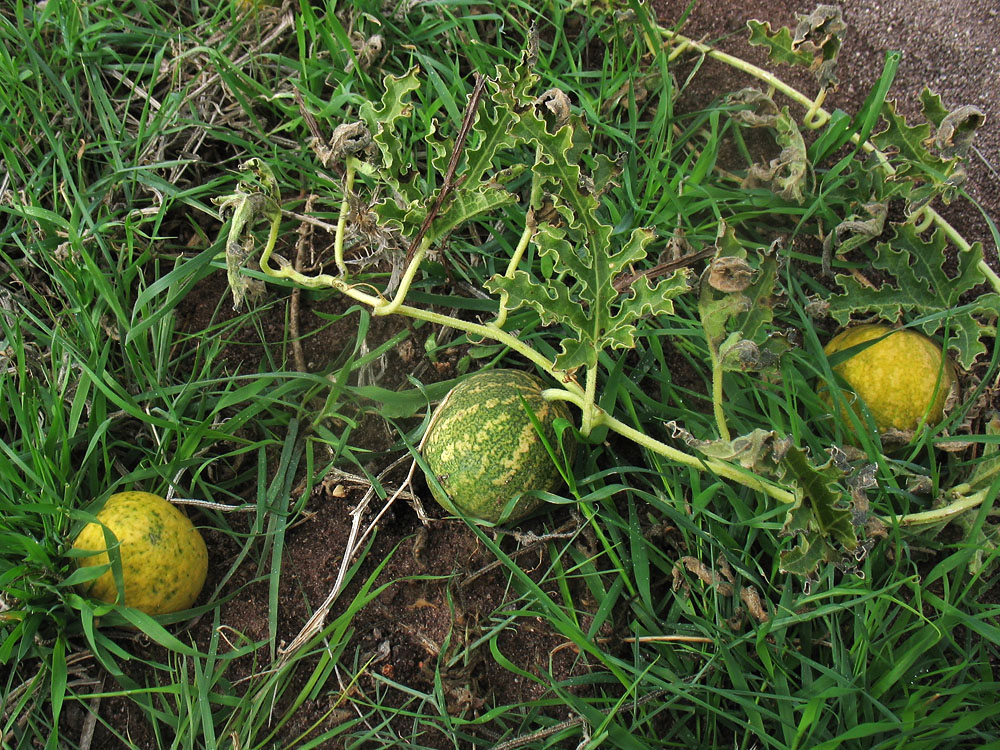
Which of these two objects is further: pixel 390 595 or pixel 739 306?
pixel 390 595

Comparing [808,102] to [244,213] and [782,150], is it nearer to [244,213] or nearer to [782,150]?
[782,150]

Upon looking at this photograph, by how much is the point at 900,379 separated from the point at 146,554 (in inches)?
91.2

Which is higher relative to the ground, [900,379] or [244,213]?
[244,213]

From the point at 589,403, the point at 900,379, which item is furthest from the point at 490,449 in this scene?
the point at 900,379

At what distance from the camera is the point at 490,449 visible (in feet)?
7.96

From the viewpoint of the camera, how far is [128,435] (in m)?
2.92

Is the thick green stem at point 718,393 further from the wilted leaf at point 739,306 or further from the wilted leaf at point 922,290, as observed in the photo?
the wilted leaf at point 922,290

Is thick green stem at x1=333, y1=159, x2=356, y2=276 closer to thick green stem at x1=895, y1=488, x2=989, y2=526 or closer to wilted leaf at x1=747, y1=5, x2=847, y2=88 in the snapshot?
wilted leaf at x1=747, y1=5, x2=847, y2=88

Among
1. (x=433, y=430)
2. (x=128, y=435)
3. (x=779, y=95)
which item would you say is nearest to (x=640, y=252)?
(x=433, y=430)

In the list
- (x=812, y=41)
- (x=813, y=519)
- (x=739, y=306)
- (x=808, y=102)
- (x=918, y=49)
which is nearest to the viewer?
(x=813, y=519)

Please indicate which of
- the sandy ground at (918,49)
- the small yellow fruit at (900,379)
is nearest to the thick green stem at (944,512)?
the small yellow fruit at (900,379)

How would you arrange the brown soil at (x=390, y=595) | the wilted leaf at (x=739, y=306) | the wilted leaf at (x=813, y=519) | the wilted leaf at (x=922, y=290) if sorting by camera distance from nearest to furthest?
the wilted leaf at (x=813, y=519) → the wilted leaf at (x=739, y=306) → the brown soil at (x=390, y=595) → the wilted leaf at (x=922, y=290)

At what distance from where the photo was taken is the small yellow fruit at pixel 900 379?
8.64 feet

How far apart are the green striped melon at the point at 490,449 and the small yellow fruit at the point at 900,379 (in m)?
0.97
